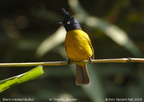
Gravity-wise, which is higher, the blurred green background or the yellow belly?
the blurred green background

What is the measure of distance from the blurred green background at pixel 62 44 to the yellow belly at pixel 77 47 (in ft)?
3.59

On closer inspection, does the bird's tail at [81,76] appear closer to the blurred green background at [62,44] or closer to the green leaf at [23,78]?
the blurred green background at [62,44]

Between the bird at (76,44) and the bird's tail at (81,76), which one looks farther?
the bird's tail at (81,76)

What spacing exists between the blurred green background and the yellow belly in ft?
3.59

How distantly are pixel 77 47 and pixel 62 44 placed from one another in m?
1.73

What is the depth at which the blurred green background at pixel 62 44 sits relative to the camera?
3.54 metres

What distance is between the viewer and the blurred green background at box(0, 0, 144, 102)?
3.54 metres

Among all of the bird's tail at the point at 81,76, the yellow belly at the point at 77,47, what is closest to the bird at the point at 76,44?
the yellow belly at the point at 77,47

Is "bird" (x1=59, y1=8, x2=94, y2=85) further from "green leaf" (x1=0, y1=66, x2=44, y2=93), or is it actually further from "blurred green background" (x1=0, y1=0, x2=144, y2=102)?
"blurred green background" (x1=0, y1=0, x2=144, y2=102)

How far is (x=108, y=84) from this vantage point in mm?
3723

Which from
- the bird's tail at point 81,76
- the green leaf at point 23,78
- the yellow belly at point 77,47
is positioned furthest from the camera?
the bird's tail at point 81,76

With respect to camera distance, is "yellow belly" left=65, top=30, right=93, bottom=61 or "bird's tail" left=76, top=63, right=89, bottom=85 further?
"bird's tail" left=76, top=63, right=89, bottom=85

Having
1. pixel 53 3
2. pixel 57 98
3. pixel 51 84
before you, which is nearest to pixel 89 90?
pixel 57 98

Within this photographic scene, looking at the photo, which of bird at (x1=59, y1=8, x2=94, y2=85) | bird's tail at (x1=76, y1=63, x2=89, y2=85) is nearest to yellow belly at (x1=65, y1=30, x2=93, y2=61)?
bird at (x1=59, y1=8, x2=94, y2=85)
